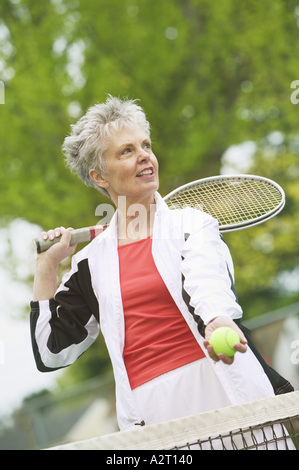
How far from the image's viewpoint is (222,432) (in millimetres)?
2334

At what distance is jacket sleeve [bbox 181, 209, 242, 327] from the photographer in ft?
8.37

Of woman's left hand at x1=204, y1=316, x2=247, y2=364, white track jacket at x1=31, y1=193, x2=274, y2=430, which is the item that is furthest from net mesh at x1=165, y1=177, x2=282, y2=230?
woman's left hand at x1=204, y1=316, x2=247, y2=364

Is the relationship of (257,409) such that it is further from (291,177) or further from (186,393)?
(291,177)

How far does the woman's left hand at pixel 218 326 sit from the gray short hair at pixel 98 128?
1.03 metres

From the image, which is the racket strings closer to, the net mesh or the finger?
the net mesh

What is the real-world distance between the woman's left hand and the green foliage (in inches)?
361

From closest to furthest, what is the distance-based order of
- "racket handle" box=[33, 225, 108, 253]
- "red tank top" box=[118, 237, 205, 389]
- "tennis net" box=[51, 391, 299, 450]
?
1. "tennis net" box=[51, 391, 299, 450]
2. "red tank top" box=[118, 237, 205, 389]
3. "racket handle" box=[33, 225, 108, 253]

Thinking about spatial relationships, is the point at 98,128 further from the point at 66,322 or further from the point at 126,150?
the point at 66,322

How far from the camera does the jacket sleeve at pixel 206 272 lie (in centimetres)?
255

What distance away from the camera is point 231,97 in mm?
13258

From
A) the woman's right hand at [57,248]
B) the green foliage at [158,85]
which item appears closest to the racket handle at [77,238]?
the woman's right hand at [57,248]

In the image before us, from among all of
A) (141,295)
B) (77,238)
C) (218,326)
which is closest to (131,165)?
(77,238)

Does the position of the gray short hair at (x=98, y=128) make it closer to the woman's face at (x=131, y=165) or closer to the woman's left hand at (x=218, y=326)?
the woman's face at (x=131, y=165)

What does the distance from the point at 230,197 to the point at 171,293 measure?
106cm
